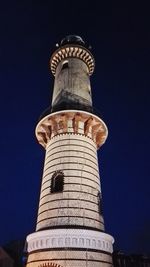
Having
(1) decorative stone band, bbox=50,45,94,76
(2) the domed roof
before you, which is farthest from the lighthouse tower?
(2) the domed roof

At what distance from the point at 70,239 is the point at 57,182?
2812 mm

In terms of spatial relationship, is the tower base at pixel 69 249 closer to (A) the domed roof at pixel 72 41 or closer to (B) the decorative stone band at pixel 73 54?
(B) the decorative stone band at pixel 73 54

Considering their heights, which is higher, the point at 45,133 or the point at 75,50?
the point at 75,50

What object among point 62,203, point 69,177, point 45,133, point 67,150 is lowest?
point 62,203

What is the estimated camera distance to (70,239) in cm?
1052

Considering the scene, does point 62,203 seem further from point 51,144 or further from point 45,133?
point 45,133

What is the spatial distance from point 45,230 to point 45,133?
5879 millimetres

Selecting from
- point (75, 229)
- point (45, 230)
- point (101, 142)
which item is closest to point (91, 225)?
point (75, 229)

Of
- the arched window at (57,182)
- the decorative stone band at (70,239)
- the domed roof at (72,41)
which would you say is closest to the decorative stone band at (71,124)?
the arched window at (57,182)

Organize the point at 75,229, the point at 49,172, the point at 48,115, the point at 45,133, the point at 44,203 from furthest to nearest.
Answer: the point at 45,133, the point at 48,115, the point at 49,172, the point at 44,203, the point at 75,229

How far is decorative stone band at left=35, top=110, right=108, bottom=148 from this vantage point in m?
13.8

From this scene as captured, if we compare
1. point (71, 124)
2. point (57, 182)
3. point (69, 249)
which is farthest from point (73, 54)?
point (69, 249)

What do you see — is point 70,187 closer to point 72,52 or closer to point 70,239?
point 70,239

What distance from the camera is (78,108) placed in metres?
13.9
